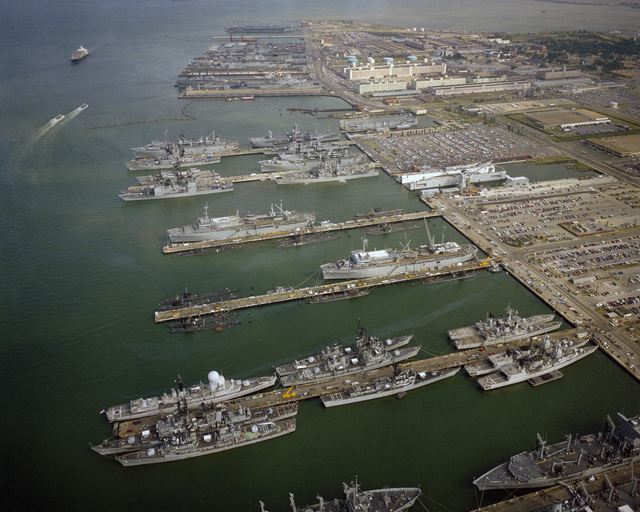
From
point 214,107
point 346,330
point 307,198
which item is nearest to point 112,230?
point 307,198

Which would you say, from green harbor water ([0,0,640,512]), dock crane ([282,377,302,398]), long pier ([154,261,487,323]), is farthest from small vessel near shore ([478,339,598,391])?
dock crane ([282,377,302,398])

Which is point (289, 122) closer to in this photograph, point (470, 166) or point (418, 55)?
point (470, 166)

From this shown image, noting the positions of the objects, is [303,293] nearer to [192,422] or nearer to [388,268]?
[388,268]

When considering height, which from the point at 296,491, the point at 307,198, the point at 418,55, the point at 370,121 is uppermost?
the point at 418,55

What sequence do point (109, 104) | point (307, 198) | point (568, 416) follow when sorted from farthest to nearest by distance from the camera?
1. point (109, 104)
2. point (307, 198)
3. point (568, 416)

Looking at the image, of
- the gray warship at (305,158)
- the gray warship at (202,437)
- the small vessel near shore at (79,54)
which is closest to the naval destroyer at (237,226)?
the gray warship at (305,158)
